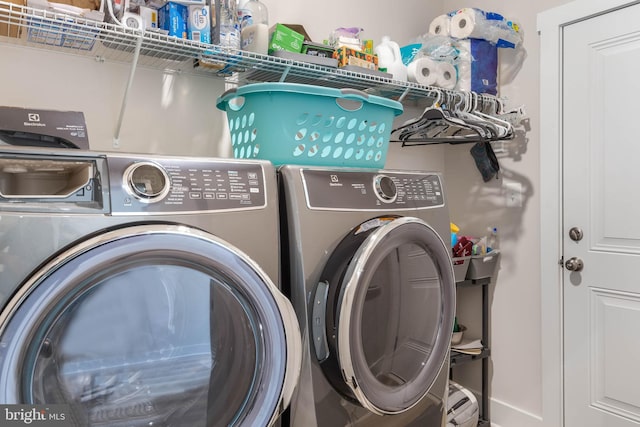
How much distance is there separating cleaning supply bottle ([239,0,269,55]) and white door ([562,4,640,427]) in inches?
57.1

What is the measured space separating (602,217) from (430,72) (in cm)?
102

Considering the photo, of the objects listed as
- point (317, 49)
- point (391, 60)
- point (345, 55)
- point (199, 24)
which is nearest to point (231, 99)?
point (199, 24)

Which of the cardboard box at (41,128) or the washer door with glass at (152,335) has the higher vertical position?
the cardboard box at (41,128)

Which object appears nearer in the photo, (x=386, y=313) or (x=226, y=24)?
(x=386, y=313)

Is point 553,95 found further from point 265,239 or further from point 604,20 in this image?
point 265,239

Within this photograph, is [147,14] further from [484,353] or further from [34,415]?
[484,353]

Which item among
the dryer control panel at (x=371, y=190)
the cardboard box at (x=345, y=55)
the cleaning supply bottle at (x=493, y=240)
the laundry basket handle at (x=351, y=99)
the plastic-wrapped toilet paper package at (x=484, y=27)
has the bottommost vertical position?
the cleaning supply bottle at (x=493, y=240)

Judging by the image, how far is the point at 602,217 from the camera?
2.07 metres

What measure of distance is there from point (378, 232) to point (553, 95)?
1493mm

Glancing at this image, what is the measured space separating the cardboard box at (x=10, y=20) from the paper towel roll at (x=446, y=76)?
65.7 inches

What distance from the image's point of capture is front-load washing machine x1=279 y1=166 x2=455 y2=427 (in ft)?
3.92

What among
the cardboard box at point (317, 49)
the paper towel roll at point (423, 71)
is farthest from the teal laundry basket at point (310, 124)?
the paper towel roll at point (423, 71)

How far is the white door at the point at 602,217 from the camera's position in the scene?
1.99m

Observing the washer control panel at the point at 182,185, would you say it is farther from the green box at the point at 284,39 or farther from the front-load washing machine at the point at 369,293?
the green box at the point at 284,39
